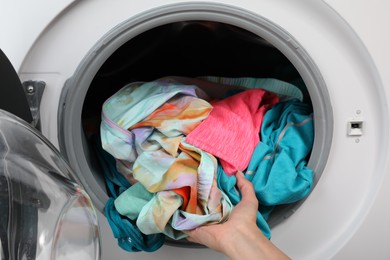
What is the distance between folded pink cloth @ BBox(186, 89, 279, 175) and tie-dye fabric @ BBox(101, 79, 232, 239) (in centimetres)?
2

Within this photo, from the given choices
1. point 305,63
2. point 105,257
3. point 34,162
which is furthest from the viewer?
point 105,257

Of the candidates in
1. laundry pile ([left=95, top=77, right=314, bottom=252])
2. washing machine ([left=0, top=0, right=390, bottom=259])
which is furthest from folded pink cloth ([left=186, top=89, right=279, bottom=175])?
washing machine ([left=0, top=0, right=390, bottom=259])

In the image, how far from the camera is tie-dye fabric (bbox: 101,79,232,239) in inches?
30.6

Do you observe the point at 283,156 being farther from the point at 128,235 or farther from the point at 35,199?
the point at 35,199

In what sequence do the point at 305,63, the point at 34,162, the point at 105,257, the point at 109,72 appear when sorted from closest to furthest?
the point at 34,162, the point at 305,63, the point at 105,257, the point at 109,72

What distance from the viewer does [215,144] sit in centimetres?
84

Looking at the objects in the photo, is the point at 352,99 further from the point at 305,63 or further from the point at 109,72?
the point at 109,72

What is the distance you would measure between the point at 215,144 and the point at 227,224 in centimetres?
16

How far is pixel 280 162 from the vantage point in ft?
2.71

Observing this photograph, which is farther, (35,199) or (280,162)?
(280,162)

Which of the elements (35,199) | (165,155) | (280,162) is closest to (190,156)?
(165,155)

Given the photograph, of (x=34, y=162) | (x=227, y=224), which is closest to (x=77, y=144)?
(x=34, y=162)

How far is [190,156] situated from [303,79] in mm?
244

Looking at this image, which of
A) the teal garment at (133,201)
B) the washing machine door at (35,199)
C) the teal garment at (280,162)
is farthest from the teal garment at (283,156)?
the washing machine door at (35,199)
